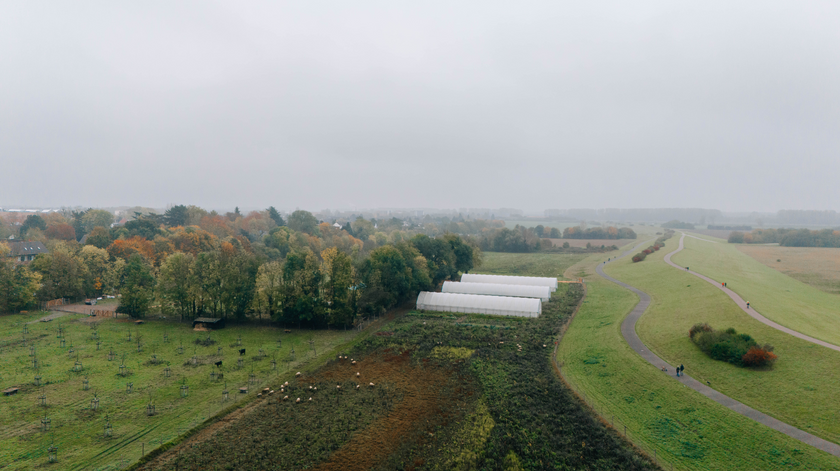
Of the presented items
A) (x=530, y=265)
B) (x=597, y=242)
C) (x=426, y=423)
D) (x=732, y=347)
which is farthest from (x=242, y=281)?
(x=597, y=242)

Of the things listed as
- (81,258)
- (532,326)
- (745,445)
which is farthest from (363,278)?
(81,258)

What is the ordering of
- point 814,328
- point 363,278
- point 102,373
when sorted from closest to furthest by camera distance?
point 102,373 < point 814,328 < point 363,278

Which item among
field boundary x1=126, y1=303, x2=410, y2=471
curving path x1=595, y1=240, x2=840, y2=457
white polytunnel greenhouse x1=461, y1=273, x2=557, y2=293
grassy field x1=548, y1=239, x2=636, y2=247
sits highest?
grassy field x1=548, y1=239, x2=636, y2=247

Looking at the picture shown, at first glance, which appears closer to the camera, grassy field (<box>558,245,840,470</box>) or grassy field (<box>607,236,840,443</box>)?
grassy field (<box>558,245,840,470</box>)

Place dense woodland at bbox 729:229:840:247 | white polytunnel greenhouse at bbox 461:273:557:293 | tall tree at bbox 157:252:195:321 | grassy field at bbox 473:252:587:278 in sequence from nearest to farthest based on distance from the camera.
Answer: tall tree at bbox 157:252:195:321, white polytunnel greenhouse at bbox 461:273:557:293, grassy field at bbox 473:252:587:278, dense woodland at bbox 729:229:840:247

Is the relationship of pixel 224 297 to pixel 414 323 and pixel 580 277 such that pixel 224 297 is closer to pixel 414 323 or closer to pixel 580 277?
pixel 414 323

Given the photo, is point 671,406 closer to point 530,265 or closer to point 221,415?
point 221,415

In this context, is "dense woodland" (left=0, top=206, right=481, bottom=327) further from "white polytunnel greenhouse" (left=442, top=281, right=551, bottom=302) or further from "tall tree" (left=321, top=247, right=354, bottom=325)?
"white polytunnel greenhouse" (left=442, top=281, right=551, bottom=302)

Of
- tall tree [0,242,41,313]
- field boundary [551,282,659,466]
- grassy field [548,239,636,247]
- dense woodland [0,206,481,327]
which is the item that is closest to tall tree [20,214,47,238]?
dense woodland [0,206,481,327]
